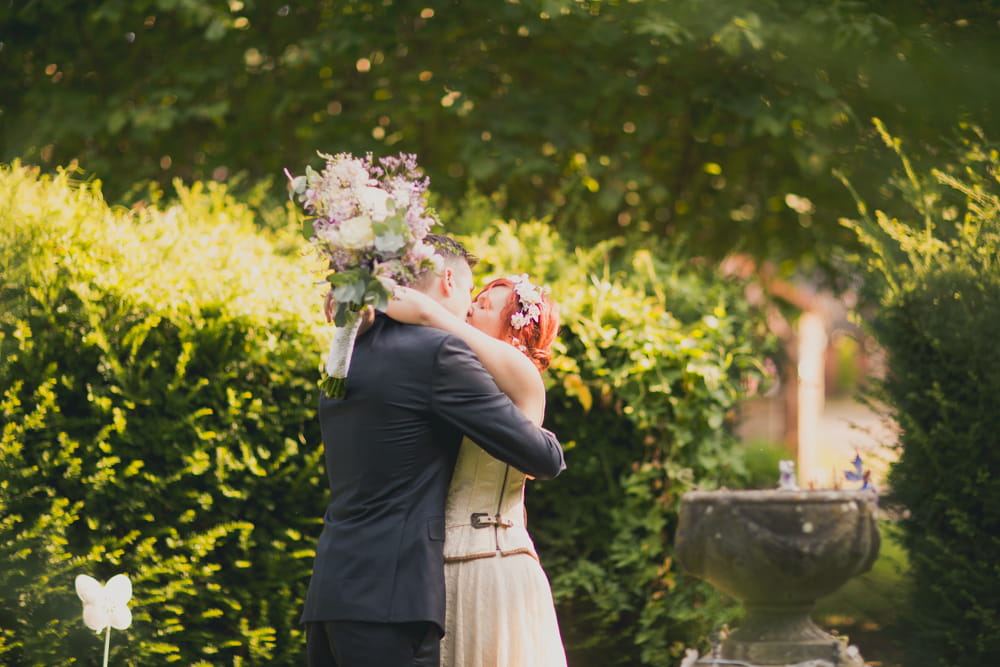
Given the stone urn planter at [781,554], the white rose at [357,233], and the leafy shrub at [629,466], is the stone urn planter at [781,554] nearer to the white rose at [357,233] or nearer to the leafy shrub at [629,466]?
the leafy shrub at [629,466]

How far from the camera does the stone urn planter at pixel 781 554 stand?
4207 mm

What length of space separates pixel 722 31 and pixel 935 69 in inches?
48.5

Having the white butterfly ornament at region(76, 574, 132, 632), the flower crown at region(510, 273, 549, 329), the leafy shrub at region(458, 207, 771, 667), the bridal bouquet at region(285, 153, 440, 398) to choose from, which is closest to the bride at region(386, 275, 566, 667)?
the bridal bouquet at region(285, 153, 440, 398)

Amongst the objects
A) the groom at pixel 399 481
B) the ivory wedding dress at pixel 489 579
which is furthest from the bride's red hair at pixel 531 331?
the groom at pixel 399 481

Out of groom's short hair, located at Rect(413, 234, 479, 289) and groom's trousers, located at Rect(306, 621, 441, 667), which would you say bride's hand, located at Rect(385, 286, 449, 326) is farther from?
groom's trousers, located at Rect(306, 621, 441, 667)

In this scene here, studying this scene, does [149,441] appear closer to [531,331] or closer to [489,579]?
[531,331]

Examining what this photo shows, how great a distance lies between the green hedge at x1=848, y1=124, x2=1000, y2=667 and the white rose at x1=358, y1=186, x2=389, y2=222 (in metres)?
2.95

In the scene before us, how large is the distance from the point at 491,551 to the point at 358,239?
0.92m

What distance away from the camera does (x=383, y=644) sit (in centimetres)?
244

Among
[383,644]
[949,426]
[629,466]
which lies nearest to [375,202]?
[383,644]

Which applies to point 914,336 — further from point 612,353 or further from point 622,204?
point 622,204

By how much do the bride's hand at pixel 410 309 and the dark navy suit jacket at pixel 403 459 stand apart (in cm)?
4

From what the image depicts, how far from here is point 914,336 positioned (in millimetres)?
4656

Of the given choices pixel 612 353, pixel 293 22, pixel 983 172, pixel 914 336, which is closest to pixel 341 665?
pixel 612 353
